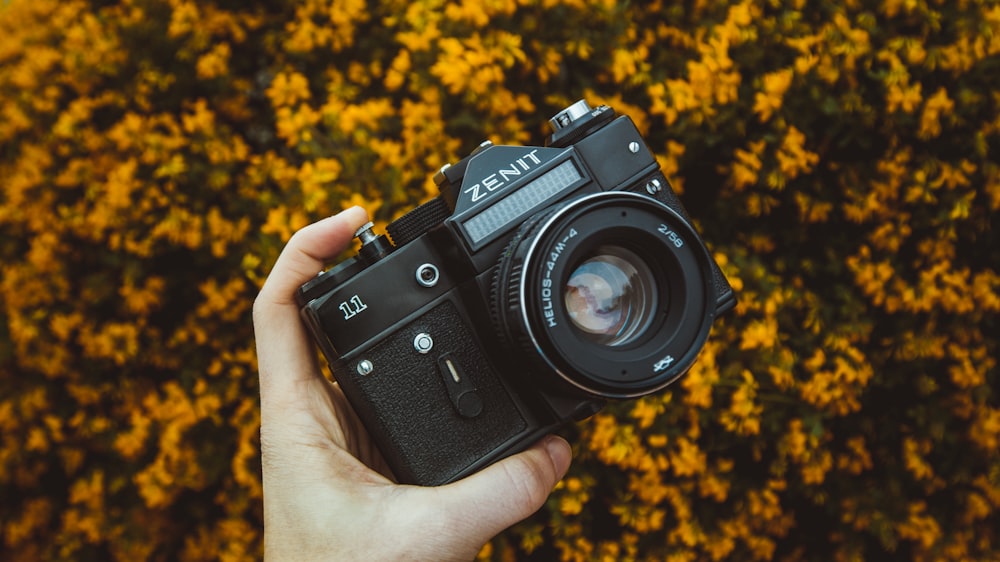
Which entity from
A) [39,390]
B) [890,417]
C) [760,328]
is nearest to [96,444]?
[39,390]

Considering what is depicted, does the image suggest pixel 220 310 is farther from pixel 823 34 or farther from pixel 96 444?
pixel 823 34

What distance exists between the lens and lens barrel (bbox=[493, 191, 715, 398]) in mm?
999

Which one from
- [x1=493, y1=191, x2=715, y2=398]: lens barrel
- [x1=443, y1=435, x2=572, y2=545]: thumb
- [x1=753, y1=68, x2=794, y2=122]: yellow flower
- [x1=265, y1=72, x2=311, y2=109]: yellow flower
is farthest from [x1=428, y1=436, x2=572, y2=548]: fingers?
[x1=265, y1=72, x2=311, y2=109]: yellow flower

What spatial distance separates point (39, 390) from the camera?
7.85ft

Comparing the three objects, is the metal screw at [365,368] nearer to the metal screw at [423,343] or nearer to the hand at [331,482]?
the metal screw at [423,343]

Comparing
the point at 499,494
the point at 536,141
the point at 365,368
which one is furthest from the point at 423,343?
the point at 536,141

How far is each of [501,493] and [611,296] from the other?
39cm

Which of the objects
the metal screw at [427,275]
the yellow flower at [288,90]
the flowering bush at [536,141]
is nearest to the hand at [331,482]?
the metal screw at [427,275]

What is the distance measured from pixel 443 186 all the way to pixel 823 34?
1428 mm

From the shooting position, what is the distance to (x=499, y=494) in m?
1.09

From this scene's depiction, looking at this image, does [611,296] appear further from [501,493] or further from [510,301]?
[501,493]

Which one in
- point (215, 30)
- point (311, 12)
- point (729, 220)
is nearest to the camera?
point (729, 220)

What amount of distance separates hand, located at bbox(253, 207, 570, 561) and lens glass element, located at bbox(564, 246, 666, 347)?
238mm

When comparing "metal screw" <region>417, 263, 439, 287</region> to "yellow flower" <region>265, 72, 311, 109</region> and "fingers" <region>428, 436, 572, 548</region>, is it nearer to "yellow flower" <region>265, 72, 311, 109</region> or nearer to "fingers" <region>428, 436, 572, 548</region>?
"fingers" <region>428, 436, 572, 548</region>
